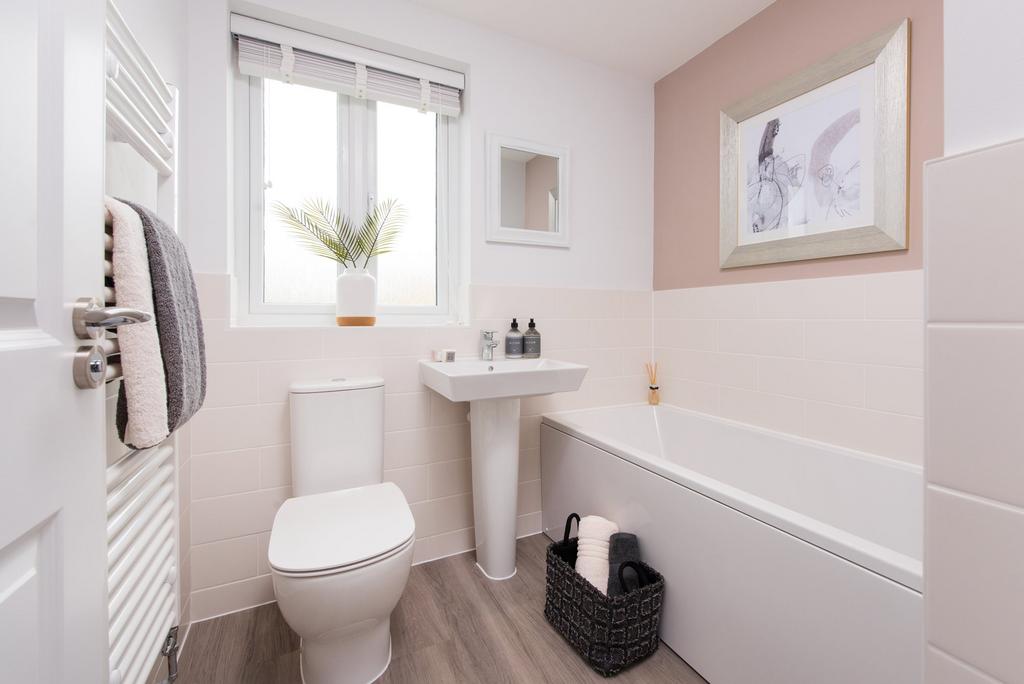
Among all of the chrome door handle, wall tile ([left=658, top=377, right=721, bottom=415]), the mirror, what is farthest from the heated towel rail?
wall tile ([left=658, top=377, right=721, bottom=415])

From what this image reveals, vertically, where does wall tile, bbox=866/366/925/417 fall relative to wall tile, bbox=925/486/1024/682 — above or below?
above

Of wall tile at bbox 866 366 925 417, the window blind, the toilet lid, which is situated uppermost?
the window blind

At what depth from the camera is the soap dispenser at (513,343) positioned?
209 centimetres

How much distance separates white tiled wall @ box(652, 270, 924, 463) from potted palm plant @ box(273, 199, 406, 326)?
1.59m

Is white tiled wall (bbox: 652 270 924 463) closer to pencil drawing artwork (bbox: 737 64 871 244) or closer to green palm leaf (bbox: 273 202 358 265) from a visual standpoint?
pencil drawing artwork (bbox: 737 64 871 244)

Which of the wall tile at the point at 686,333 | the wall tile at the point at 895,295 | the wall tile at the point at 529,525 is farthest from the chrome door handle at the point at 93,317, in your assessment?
the wall tile at the point at 686,333

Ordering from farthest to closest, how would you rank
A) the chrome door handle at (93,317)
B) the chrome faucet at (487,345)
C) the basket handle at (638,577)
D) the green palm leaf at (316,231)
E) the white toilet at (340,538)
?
the chrome faucet at (487,345)
the green palm leaf at (316,231)
the basket handle at (638,577)
the white toilet at (340,538)
the chrome door handle at (93,317)

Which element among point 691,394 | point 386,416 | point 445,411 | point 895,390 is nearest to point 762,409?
point 691,394

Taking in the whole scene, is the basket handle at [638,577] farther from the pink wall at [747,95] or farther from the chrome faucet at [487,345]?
the pink wall at [747,95]

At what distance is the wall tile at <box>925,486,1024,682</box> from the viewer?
482 millimetres

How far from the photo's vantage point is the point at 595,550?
1.55m

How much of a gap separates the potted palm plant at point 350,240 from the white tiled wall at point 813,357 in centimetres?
159

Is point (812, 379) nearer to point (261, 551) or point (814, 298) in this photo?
point (814, 298)

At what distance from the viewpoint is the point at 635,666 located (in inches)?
54.1
